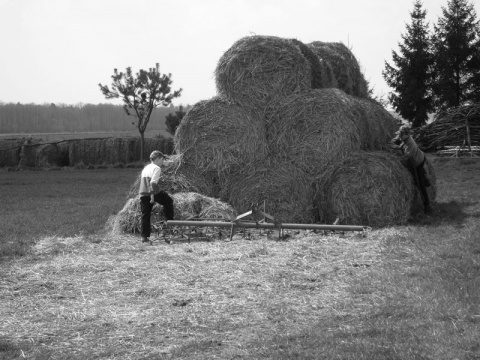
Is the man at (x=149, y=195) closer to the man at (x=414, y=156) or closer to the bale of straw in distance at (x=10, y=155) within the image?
the man at (x=414, y=156)

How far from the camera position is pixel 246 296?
7.59 meters

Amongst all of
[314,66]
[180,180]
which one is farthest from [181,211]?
[314,66]

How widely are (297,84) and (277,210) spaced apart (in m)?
2.36

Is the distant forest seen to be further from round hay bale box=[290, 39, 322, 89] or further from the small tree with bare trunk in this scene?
round hay bale box=[290, 39, 322, 89]

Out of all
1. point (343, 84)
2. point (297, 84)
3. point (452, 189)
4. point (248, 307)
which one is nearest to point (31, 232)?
point (297, 84)

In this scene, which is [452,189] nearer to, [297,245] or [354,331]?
[297,245]

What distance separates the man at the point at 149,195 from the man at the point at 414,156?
4.68 metres

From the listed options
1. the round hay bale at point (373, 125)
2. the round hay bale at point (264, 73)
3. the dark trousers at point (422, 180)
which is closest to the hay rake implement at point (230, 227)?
the round hay bale at point (373, 125)

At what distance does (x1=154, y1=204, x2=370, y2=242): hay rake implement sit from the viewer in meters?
11.1

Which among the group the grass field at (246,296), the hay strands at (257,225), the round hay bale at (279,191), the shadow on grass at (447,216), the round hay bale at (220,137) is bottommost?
the grass field at (246,296)

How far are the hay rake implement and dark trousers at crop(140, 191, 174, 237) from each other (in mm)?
239

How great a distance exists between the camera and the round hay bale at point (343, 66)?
53.0ft

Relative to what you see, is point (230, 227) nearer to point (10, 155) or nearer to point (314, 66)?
point (314, 66)

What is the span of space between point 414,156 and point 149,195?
5.19 meters
